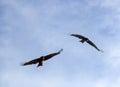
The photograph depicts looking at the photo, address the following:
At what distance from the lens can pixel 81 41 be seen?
69312mm

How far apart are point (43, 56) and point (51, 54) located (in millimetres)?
1308

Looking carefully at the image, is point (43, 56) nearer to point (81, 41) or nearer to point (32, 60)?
point (32, 60)

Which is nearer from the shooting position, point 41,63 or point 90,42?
point 41,63

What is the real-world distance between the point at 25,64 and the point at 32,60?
4.19 feet

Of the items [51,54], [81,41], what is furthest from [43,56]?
[81,41]

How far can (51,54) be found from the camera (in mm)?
59156

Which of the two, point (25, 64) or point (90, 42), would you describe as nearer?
point (25, 64)

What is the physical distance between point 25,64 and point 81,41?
45.6 feet

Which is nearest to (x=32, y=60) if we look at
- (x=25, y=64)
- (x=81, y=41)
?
(x=25, y=64)

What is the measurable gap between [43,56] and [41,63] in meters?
1.62

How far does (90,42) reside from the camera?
72625 millimetres

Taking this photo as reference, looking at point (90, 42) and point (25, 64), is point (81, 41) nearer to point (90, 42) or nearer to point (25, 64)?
point (90, 42)

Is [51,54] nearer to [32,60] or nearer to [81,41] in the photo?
[32,60]

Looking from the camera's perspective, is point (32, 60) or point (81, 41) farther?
point (81, 41)
